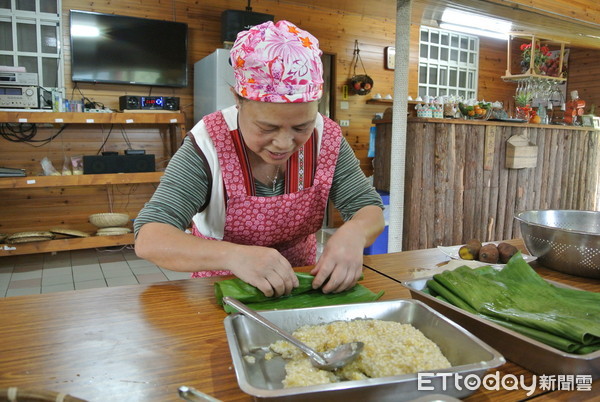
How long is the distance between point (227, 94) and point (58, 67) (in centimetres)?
181

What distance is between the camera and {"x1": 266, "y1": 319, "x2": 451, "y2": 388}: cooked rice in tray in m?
0.67

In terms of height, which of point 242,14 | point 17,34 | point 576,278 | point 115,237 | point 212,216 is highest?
point 242,14

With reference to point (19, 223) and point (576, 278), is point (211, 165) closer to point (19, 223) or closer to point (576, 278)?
point (576, 278)

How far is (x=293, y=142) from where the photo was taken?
118 cm

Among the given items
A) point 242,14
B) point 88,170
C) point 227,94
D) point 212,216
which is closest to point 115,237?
point 88,170

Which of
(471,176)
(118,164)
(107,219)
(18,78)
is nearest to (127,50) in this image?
(18,78)

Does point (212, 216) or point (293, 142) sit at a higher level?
point (293, 142)

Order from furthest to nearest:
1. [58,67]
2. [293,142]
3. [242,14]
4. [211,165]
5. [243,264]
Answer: [242,14] → [58,67] → [211,165] → [293,142] → [243,264]

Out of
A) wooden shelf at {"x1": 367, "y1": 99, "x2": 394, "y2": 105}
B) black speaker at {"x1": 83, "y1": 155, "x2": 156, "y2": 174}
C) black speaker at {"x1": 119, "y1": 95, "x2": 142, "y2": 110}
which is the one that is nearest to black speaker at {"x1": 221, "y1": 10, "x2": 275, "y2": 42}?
black speaker at {"x1": 119, "y1": 95, "x2": 142, "y2": 110}

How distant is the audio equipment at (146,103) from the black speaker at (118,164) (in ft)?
1.71

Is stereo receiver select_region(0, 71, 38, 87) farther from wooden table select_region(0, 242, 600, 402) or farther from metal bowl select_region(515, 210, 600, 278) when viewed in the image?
metal bowl select_region(515, 210, 600, 278)

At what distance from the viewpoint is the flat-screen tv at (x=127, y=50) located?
15.0 feet

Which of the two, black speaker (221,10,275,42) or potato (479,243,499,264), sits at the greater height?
black speaker (221,10,275,42)

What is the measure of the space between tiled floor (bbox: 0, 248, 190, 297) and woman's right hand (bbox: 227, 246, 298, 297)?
307 centimetres
